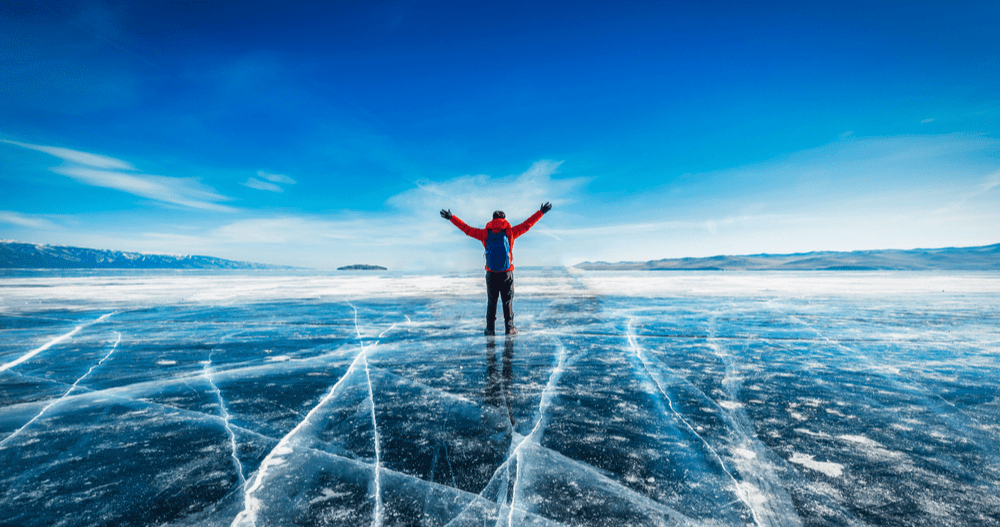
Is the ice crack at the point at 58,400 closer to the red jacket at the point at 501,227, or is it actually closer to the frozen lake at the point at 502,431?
the frozen lake at the point at 502,431

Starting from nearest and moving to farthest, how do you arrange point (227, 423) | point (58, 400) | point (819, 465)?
point (819, 465), point (227, 423), point (58, 400)

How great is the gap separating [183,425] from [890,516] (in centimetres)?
458

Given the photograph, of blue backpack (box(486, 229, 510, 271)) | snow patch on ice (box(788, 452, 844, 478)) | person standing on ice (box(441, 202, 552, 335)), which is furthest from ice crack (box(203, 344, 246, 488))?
blue backpack (box(486, 229, 510, 271))

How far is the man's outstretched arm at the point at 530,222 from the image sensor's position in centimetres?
673

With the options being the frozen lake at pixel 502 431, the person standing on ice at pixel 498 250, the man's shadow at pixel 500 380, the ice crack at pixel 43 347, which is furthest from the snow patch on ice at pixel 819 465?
the ice crack at pixel 43 347

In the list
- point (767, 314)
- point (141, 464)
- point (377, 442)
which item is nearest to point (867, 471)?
point (377, 442)

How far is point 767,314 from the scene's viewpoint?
9.46 meters

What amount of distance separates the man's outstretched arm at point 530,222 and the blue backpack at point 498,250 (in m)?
0.26

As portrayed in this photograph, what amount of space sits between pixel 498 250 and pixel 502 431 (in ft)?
13.9

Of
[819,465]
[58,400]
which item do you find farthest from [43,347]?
[819,465]

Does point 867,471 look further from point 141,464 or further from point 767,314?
point 767,314

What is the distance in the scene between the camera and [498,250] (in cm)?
698

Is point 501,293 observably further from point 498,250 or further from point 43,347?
point 43,347

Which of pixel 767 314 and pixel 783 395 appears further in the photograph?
pixel 767 314
